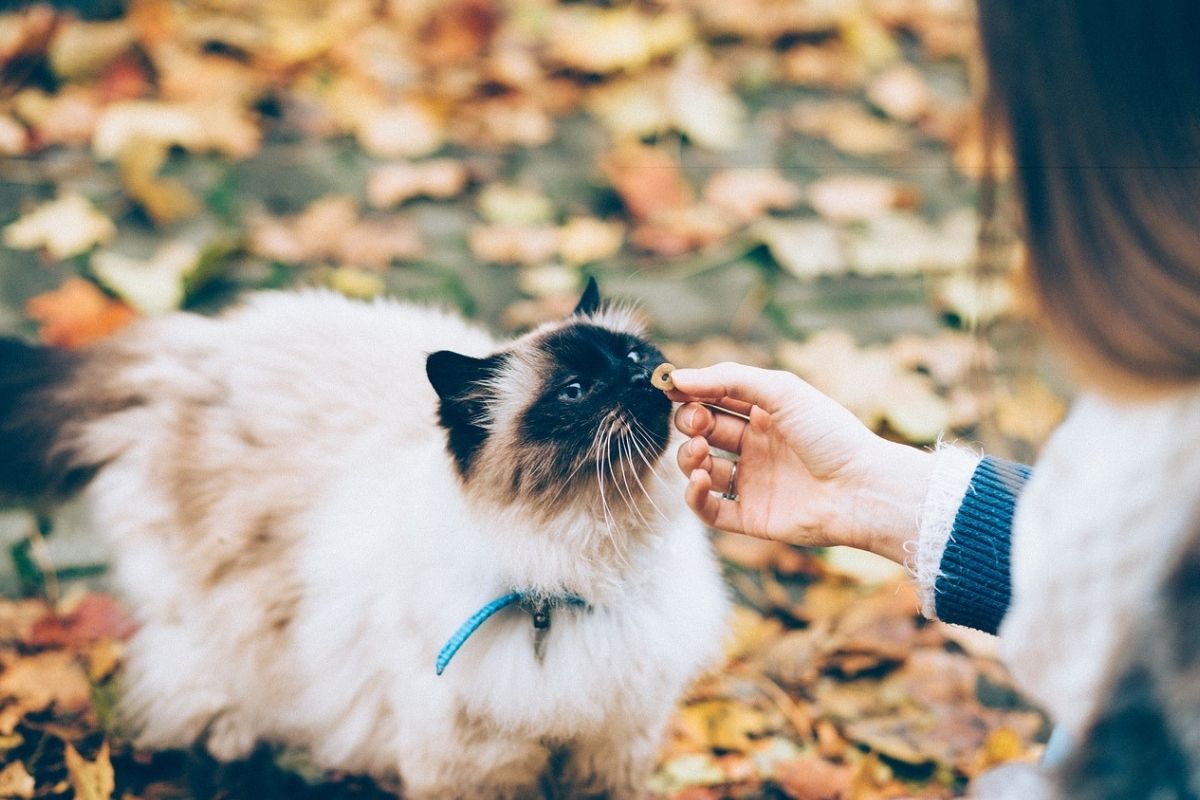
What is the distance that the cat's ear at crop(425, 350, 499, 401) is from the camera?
1.73m

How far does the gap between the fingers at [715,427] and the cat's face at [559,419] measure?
0.03 metres

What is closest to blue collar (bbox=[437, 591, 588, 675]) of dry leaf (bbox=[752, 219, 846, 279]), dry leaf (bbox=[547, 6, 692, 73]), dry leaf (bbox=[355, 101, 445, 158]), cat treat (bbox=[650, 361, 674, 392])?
cat treat (bbox=[650, 361, 674, 392])

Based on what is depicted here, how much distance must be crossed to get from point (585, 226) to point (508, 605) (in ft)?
6.31

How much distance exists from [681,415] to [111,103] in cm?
280

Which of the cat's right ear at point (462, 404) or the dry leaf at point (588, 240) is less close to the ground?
the cat's right ear at point (462, 404)

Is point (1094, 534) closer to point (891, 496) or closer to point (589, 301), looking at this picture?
point (891, 496)

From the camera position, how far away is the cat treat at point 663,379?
1.76m

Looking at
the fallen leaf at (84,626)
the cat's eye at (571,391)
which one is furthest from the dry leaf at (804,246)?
the fallen leaf at (84,626)

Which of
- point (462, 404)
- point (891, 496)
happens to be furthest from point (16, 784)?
point (891, 496)

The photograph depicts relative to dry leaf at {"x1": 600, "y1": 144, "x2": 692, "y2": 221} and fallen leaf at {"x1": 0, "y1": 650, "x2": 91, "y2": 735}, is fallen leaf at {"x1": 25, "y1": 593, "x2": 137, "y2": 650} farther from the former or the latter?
dry leaf at {"x1": 600, "y1": 144, "x2": 692, "y2": 221}

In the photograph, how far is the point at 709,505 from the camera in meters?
1.89

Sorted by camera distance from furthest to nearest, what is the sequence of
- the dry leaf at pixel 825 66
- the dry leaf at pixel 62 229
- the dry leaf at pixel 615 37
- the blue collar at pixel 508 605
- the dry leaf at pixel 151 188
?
the dry leaf at pixel 825 66
the dry leaf at pixel 615 37
the dry leaf at pixel 151 188
the dry leaf at pixel 62 229
the blue collar at pixel 508 605

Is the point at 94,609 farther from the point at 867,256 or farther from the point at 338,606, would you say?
the point at 867,256

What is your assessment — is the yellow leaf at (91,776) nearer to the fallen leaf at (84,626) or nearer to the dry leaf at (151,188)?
the fallen leaf at (84,626)
